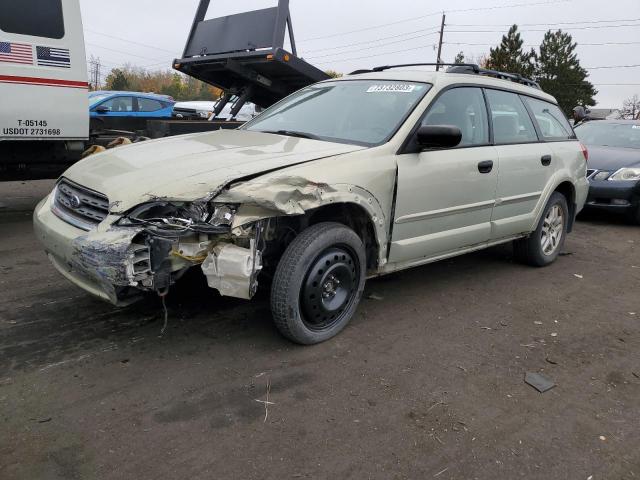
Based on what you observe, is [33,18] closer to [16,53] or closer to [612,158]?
[16,53]

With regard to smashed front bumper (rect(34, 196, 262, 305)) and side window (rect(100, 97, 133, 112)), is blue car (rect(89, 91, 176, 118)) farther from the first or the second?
smashed front bumper (rect(34, 196, 262, 305))

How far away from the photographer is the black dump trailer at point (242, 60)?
6797mm

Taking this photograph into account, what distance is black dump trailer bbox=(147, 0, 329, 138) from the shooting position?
6.80 metres

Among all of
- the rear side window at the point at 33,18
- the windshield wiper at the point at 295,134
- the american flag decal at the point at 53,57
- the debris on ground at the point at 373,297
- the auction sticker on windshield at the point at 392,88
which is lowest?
the debris on ground at the point at 373,297

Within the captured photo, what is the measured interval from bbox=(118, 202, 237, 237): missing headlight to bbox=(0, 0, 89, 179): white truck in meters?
→ 3.47

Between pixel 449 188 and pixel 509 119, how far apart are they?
1281 mm

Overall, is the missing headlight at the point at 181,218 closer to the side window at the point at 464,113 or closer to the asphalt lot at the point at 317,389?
the asphalt lot at the point at 317,389

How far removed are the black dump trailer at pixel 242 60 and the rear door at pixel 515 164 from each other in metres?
3.11

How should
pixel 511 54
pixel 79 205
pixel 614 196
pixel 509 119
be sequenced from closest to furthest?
pixel 79 205 → pixel 509 119 → pixel 614 196 → pixel 511 54

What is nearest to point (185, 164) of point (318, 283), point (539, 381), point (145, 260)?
point (145, 260)

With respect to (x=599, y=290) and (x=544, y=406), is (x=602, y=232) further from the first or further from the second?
(x=544, y=406)

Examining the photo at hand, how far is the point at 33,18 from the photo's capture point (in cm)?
542

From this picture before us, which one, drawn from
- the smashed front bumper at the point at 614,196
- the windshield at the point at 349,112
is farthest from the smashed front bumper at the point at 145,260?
the smashed front bumper at the point at 614,196

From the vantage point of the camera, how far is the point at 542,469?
243 cm
